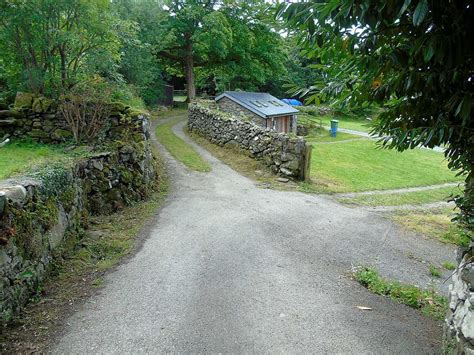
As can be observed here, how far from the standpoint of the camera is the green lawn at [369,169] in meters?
13.8

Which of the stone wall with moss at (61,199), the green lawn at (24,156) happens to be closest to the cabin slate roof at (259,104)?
the stone wall with moss at (61,199)

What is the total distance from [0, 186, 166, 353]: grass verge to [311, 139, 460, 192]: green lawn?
722 centimetres

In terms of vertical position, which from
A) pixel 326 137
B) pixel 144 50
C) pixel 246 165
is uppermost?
pixel 144 50

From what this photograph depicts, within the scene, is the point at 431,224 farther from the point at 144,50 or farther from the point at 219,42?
the point at 219,42

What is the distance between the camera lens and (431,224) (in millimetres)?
9258

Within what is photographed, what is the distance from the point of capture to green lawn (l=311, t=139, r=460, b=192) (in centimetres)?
1384

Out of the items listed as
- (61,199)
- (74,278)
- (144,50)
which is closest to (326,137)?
(144,50)

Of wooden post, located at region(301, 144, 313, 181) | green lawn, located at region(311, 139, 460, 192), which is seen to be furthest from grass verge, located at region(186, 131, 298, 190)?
green lawn, located at region(311, 139, 460, 192)

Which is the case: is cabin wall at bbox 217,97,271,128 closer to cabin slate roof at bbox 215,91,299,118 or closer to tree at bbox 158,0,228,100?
cabin slate roof at bbox 215,91,299,118

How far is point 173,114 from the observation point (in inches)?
1088

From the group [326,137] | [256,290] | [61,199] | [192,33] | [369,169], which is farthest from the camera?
[326,137]

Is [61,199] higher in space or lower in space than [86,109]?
lower

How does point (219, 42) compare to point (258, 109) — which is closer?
point (258, 109)

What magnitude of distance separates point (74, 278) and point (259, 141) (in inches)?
380
